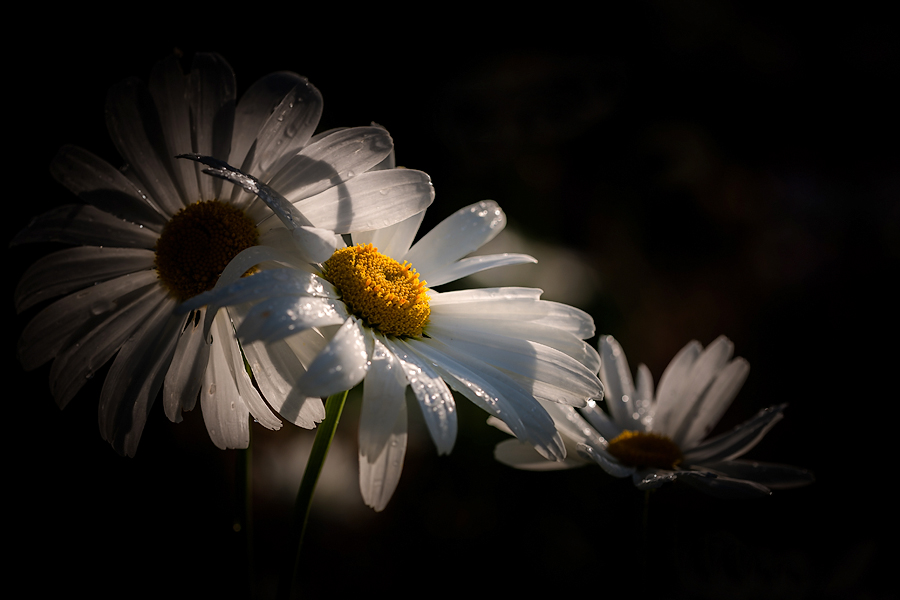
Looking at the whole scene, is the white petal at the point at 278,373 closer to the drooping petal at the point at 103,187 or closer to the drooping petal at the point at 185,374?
the drooping petal at the point at 185,374

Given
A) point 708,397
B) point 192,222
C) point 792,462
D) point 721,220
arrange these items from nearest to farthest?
point 192,222
point 708,397
point 792,462
point 721,220

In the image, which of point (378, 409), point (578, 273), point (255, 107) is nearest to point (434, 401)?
point (378, 409)

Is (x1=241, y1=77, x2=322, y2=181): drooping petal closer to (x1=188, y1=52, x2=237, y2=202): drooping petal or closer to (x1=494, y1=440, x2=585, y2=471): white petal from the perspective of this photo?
(x1=188, y1=52, x2=237, y2=202): drooping petal

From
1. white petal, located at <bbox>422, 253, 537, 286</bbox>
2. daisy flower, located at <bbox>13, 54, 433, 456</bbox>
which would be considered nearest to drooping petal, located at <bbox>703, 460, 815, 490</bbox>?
white petal, located at <bbox>422, 253, 537, 286</bbox>

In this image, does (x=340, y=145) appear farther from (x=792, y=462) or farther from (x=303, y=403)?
(x=792, y=462)

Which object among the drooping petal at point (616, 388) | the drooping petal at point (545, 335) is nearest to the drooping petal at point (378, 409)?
the drooping petal at point (545, 335)

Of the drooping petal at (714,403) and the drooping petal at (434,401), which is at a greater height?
the drooping petal at (434,401)

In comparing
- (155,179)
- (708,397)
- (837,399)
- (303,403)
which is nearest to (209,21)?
(155,179)
